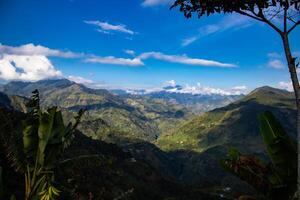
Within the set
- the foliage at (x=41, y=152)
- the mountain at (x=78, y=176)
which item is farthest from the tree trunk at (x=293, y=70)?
the foliage at (x=41, y=152)

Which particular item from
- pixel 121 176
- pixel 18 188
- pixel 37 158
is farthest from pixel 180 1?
pixel 121 176

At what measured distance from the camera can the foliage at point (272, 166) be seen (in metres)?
13.3

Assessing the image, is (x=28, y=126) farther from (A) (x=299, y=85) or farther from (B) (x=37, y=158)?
(A) (x=299, y=85)

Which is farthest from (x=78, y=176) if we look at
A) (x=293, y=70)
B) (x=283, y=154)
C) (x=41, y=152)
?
(x=293, y=70)

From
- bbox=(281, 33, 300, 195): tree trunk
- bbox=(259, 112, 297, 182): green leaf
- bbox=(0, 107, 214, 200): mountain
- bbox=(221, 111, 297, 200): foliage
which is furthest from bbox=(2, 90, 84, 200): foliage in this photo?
bbox=(281, 33, 300, 195): tree trunk

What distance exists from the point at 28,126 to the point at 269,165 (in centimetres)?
945

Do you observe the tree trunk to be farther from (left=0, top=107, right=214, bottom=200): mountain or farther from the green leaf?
(left=0, top=107, right=214, bottom=200): mountain

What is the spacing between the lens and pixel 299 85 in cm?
1204

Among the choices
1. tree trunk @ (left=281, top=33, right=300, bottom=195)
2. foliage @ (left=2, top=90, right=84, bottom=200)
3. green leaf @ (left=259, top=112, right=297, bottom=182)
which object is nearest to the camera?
tree trunk @ (left=281, top=33, right=300, bottom=195)

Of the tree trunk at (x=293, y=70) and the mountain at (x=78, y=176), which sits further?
the mountain at (x=78, y=176)

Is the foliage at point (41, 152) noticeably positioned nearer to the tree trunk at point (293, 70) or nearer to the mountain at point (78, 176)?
the mountain at point (78, 176)

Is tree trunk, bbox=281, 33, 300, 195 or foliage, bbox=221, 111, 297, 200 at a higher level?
tree trunk, bbox=281, 33, 300, 195

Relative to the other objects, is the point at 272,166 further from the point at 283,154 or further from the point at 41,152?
the point at 41,152

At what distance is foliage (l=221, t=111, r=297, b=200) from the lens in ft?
43.7
